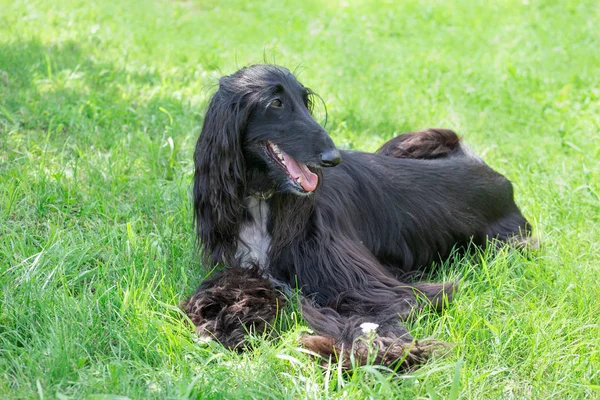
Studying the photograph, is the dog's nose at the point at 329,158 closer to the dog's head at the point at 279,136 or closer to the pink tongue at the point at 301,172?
the dog's head at the point at 279,136

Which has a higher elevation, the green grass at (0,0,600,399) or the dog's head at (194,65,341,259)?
the dog's head at (194,65,341,259)

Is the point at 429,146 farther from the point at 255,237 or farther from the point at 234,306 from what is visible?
the point at 234,306

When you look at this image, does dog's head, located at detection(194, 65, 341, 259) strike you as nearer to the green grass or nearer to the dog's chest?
the dog's chest

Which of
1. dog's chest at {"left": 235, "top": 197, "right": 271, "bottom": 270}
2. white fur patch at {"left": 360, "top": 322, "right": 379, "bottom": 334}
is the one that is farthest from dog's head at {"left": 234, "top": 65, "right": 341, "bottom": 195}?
white fur patch at {"left": 360, "top": 322, "right": 379, "bottom": 334}

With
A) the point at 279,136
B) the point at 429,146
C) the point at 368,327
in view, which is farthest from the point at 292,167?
the point at 429,146

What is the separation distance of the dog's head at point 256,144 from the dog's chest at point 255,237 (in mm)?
94

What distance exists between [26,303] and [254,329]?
41.0 inches

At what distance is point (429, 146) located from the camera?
494 centimetres

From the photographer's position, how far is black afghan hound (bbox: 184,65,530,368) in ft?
11.7

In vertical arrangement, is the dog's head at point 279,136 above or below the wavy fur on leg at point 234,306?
above

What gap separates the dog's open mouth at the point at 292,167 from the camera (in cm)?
361

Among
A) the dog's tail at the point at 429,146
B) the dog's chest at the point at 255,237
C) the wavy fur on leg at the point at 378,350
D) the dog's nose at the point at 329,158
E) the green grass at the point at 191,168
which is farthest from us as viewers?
the dog's tail at the point at 429,146

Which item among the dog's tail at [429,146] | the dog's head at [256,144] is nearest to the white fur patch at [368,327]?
the dog's head at [256,144]

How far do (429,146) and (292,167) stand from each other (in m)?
1.59
